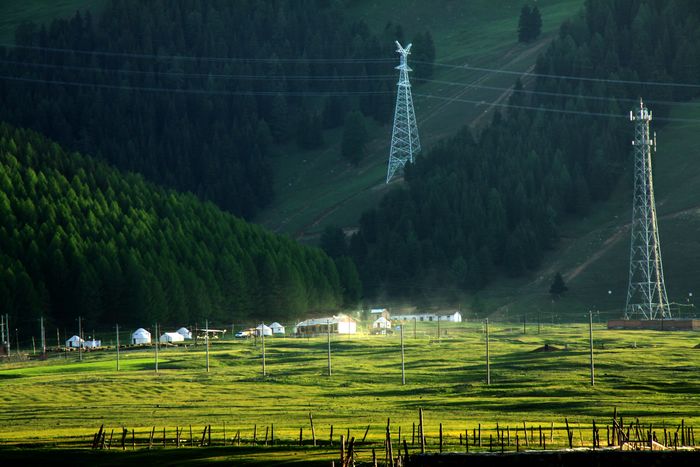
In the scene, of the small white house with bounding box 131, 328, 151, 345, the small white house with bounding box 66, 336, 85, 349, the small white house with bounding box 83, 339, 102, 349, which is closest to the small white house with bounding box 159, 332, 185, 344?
the small white house with bounding box 131, 328, 151, 345

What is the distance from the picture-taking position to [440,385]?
13300 centimetres

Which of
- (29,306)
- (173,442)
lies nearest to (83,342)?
(29,306)

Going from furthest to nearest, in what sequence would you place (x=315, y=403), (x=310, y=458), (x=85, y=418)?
(x=315, y=403) < (x=85, y=418) < (x=310, y=458)

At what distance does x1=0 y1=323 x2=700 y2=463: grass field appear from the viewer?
330 feet

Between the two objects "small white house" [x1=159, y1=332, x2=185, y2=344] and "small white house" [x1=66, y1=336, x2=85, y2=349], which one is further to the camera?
"small white house" [x1=159, y1=332, x2=185, y2=344]

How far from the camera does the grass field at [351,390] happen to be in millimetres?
100688

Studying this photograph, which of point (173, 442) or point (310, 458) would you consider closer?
point (310, 458)

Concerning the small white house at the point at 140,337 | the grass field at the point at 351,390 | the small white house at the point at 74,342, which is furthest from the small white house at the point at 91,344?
the grass field at the point at 351,390

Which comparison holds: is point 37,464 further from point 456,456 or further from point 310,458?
point 456,456

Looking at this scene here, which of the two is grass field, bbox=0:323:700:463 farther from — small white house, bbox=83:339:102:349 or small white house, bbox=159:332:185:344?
small white house, bbox=159:332:185:344

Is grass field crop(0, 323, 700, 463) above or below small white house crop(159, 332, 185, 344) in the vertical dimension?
below

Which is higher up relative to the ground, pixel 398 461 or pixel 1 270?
pixel 1 270

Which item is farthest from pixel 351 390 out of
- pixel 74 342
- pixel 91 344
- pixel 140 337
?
pixel 140 337

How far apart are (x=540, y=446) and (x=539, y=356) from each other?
7403 cm
